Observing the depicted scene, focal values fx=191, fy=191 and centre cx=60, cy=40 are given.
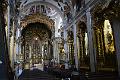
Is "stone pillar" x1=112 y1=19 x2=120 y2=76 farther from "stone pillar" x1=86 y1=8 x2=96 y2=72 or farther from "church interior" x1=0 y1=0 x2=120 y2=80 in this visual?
"stone pillar" x1=86 y1=8 x2=96 y2=72

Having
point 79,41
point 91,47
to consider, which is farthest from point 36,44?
point 91,47

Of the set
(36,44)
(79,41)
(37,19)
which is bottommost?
(79,41)

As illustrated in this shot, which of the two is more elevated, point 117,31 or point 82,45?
point 117,31

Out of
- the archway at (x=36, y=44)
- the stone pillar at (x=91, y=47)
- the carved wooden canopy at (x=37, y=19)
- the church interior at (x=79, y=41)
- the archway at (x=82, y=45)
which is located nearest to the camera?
the church interior at (x=79, y=41)

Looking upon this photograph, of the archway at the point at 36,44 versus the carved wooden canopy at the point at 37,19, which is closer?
the carved wooden canopy at the point at 37,19

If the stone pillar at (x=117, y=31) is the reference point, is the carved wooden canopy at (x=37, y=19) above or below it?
above

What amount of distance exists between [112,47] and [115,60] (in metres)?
0.76

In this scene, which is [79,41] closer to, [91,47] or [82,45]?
[82,45]

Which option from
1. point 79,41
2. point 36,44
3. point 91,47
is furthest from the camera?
point 36,44

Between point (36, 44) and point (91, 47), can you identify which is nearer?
point (91, 47)

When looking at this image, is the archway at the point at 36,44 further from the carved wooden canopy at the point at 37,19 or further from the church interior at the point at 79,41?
the church interior at the point at 79,41

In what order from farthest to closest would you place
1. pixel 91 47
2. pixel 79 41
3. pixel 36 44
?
1. pixel 36 44
2. pixel 79 41
3. pixel 91 47

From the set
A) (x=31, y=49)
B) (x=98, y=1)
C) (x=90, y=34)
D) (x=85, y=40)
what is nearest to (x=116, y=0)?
(x=98, y=1)

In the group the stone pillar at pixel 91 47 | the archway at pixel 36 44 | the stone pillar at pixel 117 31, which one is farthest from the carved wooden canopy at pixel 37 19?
the stone pillar at pixel 117 31
